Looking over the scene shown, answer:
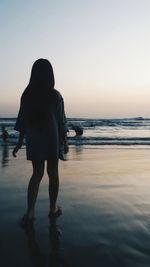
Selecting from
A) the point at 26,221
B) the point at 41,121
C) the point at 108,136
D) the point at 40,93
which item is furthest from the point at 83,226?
the point at 108,136

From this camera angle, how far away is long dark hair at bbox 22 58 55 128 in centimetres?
419

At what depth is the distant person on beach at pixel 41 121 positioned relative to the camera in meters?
4.20

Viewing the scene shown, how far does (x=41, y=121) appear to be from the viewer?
4203 mm

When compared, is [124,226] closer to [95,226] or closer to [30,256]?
[95,226]

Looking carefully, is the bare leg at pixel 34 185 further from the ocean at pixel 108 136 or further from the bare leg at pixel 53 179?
the ocean at pixel 108 136

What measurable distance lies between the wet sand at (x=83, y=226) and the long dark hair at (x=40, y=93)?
124 cm

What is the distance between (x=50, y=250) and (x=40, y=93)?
5.83 ft

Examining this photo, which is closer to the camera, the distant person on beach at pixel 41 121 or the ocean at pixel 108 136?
the distant person on beach at pixel 41 121

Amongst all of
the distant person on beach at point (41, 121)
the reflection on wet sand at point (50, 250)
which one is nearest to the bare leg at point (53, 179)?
the distant person on beach at point (41, 121)

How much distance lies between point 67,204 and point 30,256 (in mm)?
2027

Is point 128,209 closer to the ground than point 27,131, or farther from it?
closer to the ground

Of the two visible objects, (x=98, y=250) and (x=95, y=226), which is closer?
(x=98, y=250)

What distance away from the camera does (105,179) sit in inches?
292

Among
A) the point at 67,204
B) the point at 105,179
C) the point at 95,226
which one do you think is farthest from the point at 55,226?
the point at 105,179
